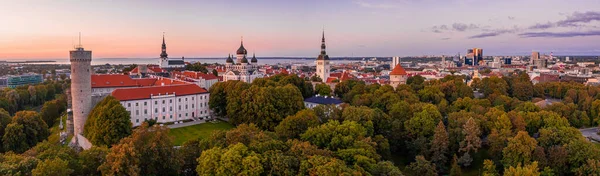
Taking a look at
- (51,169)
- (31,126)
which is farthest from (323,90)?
(51,169)

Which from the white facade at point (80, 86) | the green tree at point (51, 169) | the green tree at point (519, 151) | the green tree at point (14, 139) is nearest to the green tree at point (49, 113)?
the white facade at point (80, 86)

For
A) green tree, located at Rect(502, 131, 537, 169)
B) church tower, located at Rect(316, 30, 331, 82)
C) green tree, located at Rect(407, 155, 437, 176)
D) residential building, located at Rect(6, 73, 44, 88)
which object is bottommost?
green tree, located at Rect(407, 155, 437, 176)

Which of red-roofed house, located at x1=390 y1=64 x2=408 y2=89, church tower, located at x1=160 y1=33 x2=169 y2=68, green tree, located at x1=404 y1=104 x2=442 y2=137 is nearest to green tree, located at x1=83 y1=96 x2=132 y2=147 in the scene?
green tree, located at x1=404 y1=104 x2=442 y2=137

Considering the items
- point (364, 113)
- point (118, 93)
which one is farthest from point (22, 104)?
point (364, 113)

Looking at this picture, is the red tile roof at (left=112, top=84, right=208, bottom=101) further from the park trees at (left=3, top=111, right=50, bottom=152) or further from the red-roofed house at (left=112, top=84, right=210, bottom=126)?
the park trees at (left=3, top=111, right=50, bottom=152)

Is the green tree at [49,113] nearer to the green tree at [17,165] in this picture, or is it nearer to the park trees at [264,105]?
the park trees at [264,105]

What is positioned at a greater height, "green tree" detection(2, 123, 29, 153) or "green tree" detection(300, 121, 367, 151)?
"green tree" detection(300, 121, 367, 151)
